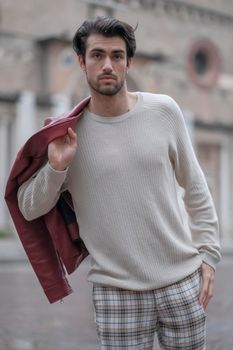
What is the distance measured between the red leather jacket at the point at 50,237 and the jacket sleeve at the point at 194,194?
0.37 metres

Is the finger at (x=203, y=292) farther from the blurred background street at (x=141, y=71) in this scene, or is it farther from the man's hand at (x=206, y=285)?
the blurred background street at (x=141, y=71)

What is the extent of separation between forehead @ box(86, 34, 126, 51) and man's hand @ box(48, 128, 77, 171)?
0.32 meters

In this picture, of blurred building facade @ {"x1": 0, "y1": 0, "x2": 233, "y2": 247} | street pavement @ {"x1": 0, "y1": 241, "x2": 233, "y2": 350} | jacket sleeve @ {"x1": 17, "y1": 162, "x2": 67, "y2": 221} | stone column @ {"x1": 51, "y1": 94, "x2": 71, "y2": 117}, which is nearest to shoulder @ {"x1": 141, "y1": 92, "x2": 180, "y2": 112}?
jacket sleeve @ {"x1": 17, "y1": 162, "x2": 67, "y2": 221}

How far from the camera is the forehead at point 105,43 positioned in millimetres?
2977

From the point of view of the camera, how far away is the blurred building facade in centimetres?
2923

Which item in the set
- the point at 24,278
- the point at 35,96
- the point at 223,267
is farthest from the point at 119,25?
the point at 35,96

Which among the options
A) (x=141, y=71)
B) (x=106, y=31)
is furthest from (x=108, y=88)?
(x=141, y=71)

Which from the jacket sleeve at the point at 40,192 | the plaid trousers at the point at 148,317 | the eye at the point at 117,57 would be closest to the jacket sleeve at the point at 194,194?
the plaid trousers at the point at 148,317

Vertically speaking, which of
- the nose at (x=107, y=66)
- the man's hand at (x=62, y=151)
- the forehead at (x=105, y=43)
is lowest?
the man's hand at (x=62, y=151)

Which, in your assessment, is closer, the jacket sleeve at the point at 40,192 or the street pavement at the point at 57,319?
the jacket sleeve at the point at 40,192

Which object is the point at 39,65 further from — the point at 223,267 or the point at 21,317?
the point at 21,317

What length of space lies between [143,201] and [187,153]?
1.03 ft

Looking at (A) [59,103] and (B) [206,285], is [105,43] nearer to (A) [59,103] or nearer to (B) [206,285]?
(B) [206,285]

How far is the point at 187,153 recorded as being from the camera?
3.19m
